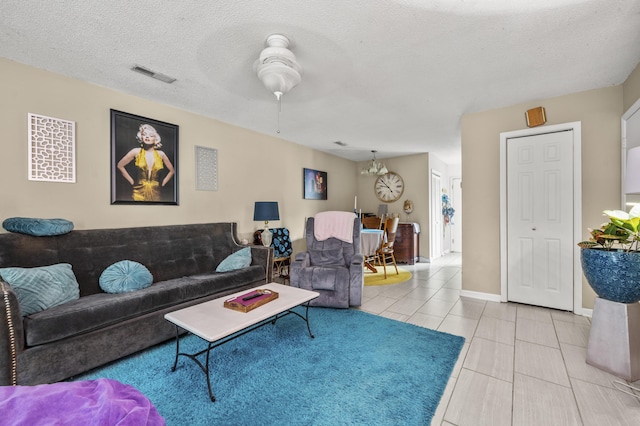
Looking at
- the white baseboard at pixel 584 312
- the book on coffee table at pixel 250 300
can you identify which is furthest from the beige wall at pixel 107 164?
the white baseboard at pixel 584 312

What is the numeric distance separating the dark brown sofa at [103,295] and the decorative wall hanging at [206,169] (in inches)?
23.0

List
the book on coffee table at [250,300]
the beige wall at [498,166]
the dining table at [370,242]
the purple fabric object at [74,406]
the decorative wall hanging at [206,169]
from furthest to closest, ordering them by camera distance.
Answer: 1. the dining table at [370,242]
2. the decorative wall hanging at [206,169]
3. the beige wall at [498,166]
4. the book on coffee table at [250,300]
5. the purple fabric object at [74,406]

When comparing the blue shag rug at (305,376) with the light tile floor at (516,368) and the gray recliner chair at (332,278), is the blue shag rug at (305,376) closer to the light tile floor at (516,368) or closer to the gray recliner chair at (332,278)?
the light tile floor at (516,368)

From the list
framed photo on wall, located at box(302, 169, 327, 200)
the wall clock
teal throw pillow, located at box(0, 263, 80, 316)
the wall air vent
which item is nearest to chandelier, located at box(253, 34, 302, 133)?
the wall air vent

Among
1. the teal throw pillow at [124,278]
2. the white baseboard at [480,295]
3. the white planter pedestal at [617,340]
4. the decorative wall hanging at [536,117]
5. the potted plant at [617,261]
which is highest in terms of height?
the decorative wall hanging at [536,117]

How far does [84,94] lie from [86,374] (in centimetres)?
248

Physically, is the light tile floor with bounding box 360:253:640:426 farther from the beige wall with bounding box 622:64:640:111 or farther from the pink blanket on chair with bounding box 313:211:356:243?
the beige wall with bounding box 622:64:640:111

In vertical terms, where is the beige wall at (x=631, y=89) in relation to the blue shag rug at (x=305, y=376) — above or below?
above

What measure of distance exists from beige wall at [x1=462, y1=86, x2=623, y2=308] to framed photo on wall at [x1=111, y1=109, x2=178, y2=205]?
3.72m

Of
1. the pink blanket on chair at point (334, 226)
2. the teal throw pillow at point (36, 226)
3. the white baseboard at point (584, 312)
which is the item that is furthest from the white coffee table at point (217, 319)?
the white baseboard at point (584, 312)

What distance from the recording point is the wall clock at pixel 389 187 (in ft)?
21.0

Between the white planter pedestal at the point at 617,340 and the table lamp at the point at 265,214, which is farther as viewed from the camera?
the table lamp at the point at 265,214

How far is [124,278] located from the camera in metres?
2.43

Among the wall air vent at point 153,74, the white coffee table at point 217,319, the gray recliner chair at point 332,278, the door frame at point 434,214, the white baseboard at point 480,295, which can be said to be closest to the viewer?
the white coffee table at point 217,319
